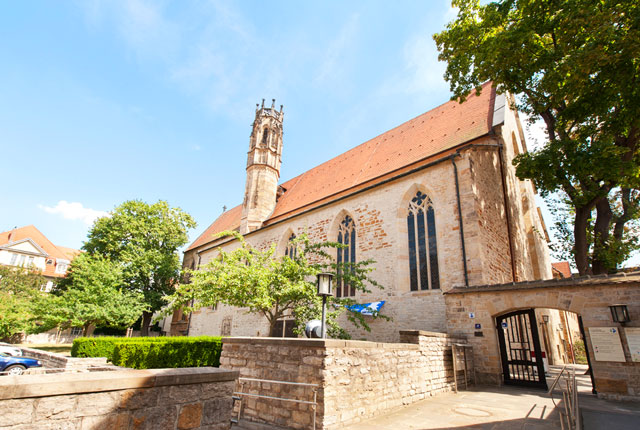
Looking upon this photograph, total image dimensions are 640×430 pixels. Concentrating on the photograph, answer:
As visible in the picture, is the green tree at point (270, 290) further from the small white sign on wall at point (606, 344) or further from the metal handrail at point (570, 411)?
the metal handrail at point (570, 411)

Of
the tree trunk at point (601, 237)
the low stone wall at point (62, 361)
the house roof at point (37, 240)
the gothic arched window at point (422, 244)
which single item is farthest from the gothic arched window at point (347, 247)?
the house roof at point (37, 240)

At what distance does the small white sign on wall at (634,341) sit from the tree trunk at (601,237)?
5281 mm

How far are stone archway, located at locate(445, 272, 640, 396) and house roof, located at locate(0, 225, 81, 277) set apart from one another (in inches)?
1641

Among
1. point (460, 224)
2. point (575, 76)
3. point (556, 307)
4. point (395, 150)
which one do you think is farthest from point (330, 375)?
point (395, 150)

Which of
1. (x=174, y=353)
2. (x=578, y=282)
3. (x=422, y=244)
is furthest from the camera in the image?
(x=422, y=244)

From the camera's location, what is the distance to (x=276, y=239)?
1947 centimetres

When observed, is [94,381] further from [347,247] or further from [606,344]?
[347,247]

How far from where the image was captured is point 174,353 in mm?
12180

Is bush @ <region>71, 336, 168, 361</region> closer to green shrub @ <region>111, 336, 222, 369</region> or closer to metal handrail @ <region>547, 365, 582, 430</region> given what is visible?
green shrub @ <region>111, 336, 222, 369</region>

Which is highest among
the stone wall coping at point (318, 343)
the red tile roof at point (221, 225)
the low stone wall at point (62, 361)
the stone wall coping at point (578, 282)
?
the red tile roof at point (221, 225)

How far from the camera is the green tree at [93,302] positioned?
1895 cm

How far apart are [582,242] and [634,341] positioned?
5.35 metres

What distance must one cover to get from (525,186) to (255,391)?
1897 centimetres

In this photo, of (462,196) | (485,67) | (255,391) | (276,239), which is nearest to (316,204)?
(276,239)
